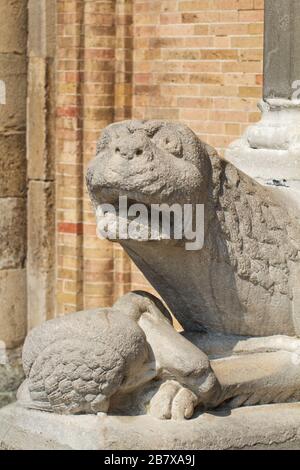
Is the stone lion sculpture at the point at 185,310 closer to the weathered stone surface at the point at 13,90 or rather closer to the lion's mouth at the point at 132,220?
the lion's mouth at the point at 132,220

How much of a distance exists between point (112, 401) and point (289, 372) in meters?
0.64

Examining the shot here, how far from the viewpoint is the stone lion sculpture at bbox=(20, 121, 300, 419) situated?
13.0 ft

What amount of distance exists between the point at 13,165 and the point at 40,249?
0.53m

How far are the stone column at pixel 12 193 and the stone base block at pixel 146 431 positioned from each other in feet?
13.5

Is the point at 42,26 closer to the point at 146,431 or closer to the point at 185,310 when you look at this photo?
the point at 185,310

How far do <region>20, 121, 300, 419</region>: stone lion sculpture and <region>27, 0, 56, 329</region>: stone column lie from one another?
151 inches

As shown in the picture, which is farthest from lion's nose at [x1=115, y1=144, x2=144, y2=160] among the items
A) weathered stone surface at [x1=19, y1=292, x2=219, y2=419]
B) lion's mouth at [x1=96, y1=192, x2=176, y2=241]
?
weathered stone surface at [x1=19, y1=292, x2=219, y2=419]

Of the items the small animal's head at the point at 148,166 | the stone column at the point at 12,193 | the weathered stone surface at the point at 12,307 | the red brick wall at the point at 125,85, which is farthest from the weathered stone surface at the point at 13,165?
the small animal's head at the point at 148,166

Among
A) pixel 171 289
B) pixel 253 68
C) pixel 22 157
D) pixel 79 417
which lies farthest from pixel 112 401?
pixel 22 157

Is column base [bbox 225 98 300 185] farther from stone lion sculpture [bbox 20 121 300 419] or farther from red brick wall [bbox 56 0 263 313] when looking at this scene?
red brick wall [bbox 56 0 263 313]

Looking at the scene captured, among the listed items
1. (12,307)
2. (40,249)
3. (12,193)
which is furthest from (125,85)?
(12,307)

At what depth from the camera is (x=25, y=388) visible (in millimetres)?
4152

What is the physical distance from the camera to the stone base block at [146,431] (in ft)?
12.8

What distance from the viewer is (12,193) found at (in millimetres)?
8273
